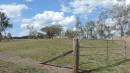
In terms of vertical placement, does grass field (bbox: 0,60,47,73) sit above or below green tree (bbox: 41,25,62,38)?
below

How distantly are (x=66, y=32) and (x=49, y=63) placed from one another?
8646 cm

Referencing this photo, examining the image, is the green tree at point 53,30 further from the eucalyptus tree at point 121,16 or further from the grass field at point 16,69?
the grass field at point 16,69

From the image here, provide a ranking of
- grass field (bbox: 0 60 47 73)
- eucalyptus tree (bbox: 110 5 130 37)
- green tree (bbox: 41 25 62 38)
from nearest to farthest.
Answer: grass field (bbox: 0 60 47 73) → eucalyptus tree (bbox: 110 5 130 37) → green tree (bbox: 41 25 62 38)

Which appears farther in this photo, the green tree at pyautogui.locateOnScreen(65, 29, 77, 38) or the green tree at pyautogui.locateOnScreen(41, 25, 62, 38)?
the green tree at pyautogui.locateOnScreen(41, 25, 62, 38)

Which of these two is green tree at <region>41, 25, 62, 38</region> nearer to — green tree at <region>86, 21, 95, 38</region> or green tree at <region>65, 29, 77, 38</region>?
green tree at <region>65, 29, 77, 38</region>

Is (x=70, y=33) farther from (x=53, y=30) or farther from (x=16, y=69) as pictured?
(x=16, y=69)

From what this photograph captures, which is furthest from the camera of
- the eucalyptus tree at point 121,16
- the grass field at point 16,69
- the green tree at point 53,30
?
the green tree at point 53,30

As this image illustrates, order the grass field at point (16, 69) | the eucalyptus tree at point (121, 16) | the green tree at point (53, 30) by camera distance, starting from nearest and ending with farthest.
A: the grass field at point (16, 69) → the eucalyptus tree at point (121, 16) → the green tree at point (53, 30)

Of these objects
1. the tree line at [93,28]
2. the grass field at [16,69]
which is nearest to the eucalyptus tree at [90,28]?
the tree line at [93,28]

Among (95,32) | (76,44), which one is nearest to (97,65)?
(76,44)

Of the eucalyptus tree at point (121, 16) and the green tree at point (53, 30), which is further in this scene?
the green tree at point (53, 30)

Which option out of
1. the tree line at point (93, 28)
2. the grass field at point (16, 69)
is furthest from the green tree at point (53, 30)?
the grass field at point (16, 69)

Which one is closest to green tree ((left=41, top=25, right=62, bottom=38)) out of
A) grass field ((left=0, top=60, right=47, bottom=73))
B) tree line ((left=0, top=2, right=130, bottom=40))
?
tree line ((left=0, top=2, right=130, bottom=40))

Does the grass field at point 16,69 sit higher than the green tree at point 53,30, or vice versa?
the green tree at point 53,30
